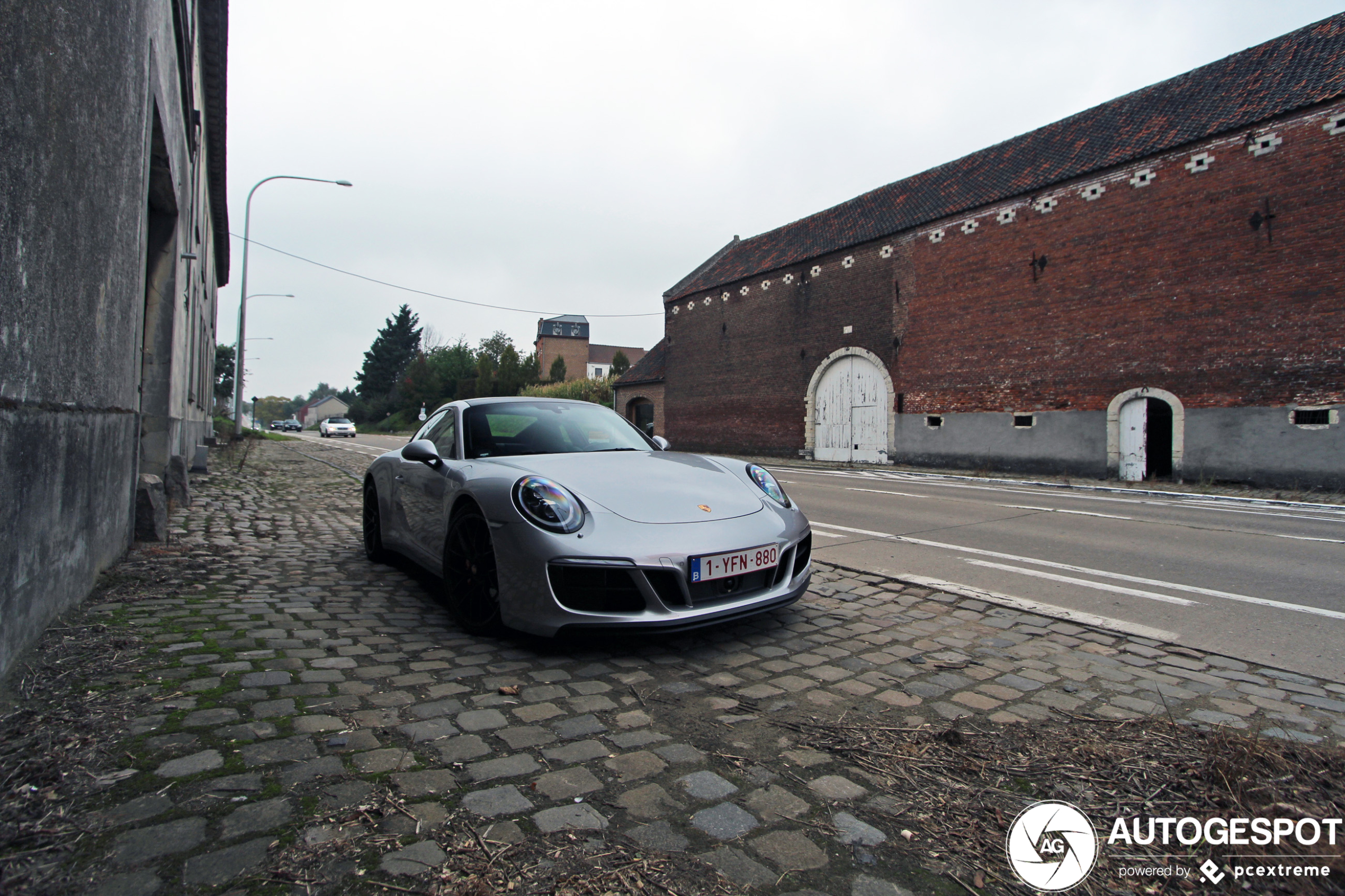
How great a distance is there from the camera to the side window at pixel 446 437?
4586 mm

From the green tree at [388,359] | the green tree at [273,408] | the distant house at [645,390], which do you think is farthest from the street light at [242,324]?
the green tree at [273,408]

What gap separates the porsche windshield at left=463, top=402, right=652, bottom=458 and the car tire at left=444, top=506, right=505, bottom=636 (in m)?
0.59

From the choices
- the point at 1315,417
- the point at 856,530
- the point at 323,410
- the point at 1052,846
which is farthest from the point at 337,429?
the point at 323,410

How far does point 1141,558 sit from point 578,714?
5.81 metres

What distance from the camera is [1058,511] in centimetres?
973

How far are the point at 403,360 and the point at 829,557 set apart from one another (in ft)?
284

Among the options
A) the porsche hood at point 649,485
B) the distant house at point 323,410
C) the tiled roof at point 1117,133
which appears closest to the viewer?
the porsche hood at point 649,485

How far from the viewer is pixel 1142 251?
17.0m

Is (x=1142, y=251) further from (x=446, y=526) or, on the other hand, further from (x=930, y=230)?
(x=446, y=526)

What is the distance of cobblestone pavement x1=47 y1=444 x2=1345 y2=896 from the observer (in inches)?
73.7

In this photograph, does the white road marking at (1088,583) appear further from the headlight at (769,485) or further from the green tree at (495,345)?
the green tree at (495,345)

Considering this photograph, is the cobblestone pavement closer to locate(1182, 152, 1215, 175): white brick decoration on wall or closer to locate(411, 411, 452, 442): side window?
locate(411, 411, 452, 442): side window

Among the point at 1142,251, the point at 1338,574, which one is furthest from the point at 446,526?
the point at 1142,251

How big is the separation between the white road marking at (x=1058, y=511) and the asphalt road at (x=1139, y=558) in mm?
48
